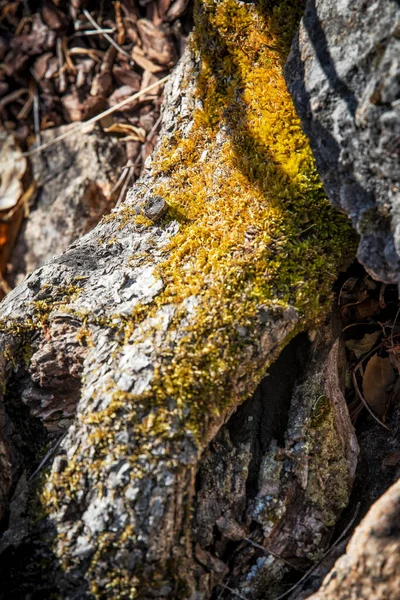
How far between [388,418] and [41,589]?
1438 mm

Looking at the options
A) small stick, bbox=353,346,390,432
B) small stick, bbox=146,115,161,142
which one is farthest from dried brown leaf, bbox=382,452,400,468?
small stick, bbox=146,115,161,142

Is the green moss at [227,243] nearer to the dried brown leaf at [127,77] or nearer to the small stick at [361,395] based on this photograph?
the small stick at [361,395]

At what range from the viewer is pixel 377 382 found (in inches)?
83.7

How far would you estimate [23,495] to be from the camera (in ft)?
5.62

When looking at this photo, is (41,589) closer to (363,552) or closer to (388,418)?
(363,552)

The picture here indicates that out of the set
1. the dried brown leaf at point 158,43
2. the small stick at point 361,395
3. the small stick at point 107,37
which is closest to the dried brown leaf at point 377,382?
the small stick at point 361,395

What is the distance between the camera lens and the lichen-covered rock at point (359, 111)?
4.83ft

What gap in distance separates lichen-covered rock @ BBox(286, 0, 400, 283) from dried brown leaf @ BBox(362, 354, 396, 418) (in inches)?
25.7

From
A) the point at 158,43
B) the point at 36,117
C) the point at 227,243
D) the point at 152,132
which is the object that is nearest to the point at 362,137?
the point at 227,243

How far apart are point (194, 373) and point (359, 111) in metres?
0.97

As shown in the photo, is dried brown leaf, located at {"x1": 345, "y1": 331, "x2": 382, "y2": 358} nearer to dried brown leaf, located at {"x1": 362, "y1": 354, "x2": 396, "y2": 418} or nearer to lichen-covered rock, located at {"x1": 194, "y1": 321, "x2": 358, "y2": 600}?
dried brown leaf, located at {"x1": 362, "y1": 354, "x2": 396, "y2": 418}

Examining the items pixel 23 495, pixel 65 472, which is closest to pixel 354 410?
pixel 65 472

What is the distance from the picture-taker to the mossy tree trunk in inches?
61.7

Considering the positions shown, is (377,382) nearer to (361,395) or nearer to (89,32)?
(361,395)
